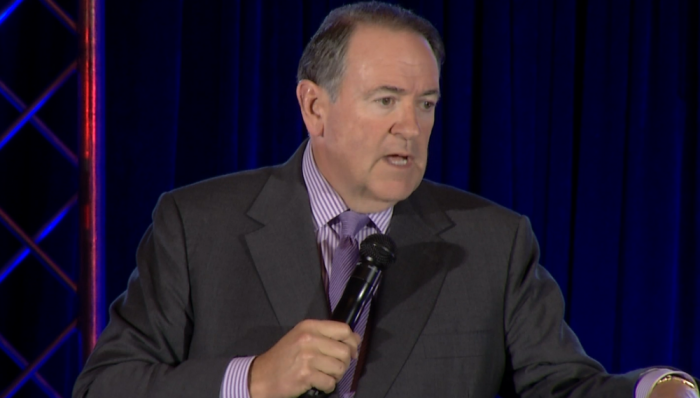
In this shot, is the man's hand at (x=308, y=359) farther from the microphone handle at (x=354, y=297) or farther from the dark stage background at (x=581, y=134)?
the dark stage background at (x=581, y=134)

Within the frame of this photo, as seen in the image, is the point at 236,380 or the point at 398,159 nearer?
the point at 236,380

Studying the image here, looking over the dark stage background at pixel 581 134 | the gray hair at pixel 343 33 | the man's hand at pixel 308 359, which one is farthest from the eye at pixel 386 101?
the dark stage background at pixel 581 134

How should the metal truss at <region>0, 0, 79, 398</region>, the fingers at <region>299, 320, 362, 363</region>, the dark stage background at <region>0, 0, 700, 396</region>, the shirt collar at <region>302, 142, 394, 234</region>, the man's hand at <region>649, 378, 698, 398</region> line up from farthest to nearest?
1. the dark stage background at <region>0, 0, 700, 396</region>
2. the metal truss at <region>0, 0, 79, 398</region>
3. the shirt collar at <region>302, 142, 394, 234</region>
4. the man's hand at <region>649, 378, 698, 398</region>
5. the fingers at <region>299, 320, 362, 363</region>

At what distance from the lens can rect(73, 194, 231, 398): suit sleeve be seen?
1.42 metres

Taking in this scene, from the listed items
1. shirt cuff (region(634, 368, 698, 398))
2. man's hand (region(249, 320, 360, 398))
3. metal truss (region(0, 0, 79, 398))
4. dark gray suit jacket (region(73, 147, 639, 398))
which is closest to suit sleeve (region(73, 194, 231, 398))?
dark gray suit jacket (region(73, 147, 639, 398))

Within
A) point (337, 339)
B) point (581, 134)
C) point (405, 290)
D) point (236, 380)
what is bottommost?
point (581, 134)

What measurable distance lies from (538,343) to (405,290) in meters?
0.28

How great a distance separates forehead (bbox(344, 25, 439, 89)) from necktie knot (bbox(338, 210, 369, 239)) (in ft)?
0.88

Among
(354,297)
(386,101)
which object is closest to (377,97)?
(386,101)

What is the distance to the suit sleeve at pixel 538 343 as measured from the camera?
156 cm

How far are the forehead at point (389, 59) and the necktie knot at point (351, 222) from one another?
0.27 m

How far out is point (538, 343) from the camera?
162 centimetres

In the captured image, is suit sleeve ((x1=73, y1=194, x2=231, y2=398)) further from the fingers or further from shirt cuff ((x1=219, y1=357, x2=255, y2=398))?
the fingers

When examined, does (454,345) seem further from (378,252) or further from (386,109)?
(386,109)
